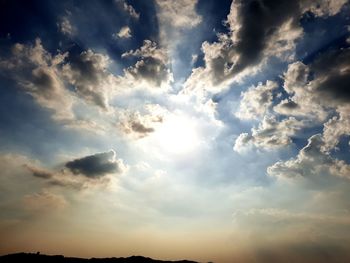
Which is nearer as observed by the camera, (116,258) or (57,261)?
(57,261)

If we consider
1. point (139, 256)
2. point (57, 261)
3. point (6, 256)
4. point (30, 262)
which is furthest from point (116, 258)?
point (6, 256)

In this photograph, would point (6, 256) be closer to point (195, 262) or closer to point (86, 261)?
point (86, 261)

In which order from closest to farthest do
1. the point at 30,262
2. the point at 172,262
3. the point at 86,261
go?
the point at 30,262
the point at 86,261
the point at 172,262

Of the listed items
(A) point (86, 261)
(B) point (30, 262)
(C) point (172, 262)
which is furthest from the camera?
(C) point (172, 262)

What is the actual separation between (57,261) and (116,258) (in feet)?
28.5

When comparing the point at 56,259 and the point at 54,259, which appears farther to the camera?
the point at 56,259

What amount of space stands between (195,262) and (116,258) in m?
14.4

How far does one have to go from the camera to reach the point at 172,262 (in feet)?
166

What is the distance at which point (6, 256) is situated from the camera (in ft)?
138

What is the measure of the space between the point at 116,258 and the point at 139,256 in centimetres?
366

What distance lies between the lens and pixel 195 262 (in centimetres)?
5203

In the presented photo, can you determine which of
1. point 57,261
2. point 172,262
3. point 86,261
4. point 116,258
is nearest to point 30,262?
point 57,261

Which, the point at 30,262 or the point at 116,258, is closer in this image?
the point at 30,262

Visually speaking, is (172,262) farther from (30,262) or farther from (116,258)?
(30,262)
